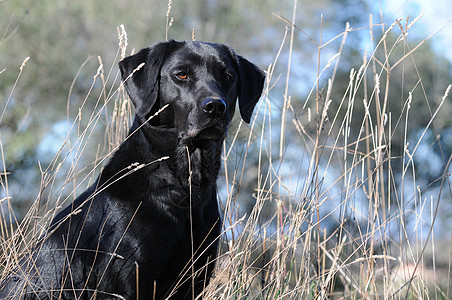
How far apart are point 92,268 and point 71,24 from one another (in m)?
12.9

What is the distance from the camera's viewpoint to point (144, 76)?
2.77m

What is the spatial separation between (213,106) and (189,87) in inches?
9.3

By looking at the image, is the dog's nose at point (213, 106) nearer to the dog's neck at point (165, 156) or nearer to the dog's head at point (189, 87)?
the dog's head at point (189, 87)

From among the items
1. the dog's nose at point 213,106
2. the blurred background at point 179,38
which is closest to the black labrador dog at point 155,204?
the dog's nose at point 213,106

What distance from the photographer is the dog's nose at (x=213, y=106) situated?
256 centimetres

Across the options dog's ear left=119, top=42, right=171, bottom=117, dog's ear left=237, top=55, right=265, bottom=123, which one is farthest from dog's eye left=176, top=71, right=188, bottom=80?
dog's ear left=237, top=55, right=265, bottom=123

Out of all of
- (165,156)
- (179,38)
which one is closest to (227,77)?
(165,156)

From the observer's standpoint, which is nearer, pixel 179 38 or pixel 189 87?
pixel 189 87

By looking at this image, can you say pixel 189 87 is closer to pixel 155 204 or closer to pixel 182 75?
pixel 182 75

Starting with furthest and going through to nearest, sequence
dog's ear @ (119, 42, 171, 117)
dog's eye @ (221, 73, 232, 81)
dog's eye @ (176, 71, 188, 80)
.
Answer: dog's eye @ (221, 73, 232, 81), dog's eye @ (176, 71, 188, 80), dog's ear @ (119, 42, 171, 117)

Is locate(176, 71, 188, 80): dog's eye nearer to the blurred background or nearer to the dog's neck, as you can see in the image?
the dog's neck

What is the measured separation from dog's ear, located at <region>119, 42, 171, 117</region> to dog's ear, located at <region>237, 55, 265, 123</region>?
1.67 ft

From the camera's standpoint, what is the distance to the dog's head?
262cm

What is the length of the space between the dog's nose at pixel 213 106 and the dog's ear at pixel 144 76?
293 millimetres
